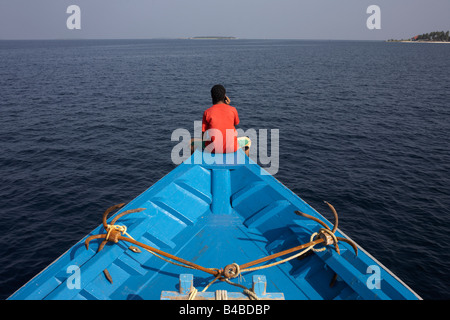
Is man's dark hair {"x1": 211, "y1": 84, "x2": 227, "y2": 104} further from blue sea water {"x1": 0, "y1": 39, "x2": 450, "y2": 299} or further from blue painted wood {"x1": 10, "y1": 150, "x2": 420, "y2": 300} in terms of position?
blue sea water {"x1": 0, "y1": 39, "x2": 450, "y2": 299}

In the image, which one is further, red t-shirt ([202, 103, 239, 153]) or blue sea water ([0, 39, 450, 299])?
blue sea water ([0, 39, 450, 299])

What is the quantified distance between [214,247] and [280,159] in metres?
14.8

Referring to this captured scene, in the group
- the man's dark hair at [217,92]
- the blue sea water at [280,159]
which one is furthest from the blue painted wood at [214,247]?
the blue sea water at [280,159]

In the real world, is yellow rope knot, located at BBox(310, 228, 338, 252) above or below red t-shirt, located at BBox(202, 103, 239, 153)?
below

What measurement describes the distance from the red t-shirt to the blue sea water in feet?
25.8

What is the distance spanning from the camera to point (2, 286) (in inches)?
372

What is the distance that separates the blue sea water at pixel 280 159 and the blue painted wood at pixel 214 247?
22.7 feet

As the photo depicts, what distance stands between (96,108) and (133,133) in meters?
9.21

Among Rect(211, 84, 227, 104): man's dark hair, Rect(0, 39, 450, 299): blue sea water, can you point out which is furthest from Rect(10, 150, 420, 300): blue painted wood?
Rect(0, 39, 450, 299): blue sea water

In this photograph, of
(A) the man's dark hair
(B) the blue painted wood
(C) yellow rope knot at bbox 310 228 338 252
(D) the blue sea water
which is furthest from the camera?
(D) the blue sea water

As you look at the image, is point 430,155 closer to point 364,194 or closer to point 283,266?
point 364,194

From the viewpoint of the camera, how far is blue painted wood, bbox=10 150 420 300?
13.9 ft

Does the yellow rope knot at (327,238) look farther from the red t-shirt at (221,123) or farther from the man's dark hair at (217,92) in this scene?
the man's dark hair at (217,92)

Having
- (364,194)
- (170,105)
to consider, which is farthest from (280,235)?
(170,105)
